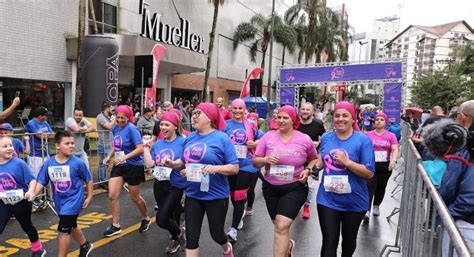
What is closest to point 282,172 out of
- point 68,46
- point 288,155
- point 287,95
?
point 288,155

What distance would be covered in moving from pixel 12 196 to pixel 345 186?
3.49m

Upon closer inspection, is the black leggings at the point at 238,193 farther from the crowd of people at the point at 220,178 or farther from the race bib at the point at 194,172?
the race bib at the point at 194,172

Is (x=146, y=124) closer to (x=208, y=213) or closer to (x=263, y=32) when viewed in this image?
(x=208, y=213)

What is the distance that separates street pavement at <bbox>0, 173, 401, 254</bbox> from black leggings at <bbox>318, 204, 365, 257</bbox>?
1364 millimetres

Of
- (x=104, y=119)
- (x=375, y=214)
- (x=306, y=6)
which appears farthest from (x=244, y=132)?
(x=306, y=6)

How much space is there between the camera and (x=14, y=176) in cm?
459

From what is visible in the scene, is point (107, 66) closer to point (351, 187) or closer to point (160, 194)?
point (160, 194)

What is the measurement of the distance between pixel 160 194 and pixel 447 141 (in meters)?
3.30

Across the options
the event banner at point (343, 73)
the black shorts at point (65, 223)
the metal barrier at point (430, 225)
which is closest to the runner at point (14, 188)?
the black shorts at point (65, 223)

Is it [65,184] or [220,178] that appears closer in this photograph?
[220,178]

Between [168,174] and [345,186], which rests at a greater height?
[345,186]

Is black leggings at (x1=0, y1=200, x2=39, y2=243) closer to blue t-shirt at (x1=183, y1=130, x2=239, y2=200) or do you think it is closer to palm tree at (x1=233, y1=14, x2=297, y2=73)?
blue t-shirt at (x1=183, y1=130, x2=239, y2=200)

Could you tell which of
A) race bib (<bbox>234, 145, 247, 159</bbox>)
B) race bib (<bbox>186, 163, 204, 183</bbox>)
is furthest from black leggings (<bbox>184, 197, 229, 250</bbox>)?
race bib (<bbox>234, 145, 247, 159</bbox>)

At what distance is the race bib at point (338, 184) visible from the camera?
3.96 m
